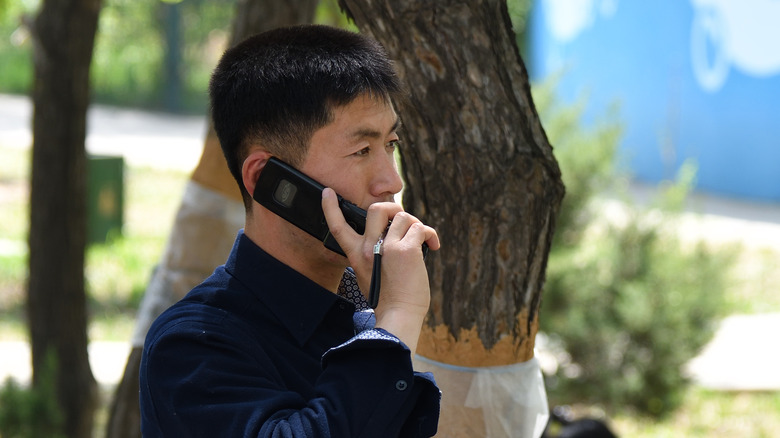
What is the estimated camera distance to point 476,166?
2.31m

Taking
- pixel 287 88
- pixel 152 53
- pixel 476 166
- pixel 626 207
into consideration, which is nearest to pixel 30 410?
pixel 476 166

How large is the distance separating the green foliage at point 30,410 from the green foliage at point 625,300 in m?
3.22

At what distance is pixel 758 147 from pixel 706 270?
21.0 feet

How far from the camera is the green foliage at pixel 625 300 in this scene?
20.6 ft

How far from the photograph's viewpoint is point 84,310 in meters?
4.98

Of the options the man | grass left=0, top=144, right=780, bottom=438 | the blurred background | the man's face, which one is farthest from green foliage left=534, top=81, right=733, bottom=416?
the man's face

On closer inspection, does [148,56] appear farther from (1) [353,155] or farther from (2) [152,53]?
(1) [353,155]

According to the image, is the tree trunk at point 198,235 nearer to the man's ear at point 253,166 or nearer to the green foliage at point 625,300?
the man's ear at point 253,166

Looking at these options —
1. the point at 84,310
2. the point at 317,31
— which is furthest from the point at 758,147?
the point at 317,31

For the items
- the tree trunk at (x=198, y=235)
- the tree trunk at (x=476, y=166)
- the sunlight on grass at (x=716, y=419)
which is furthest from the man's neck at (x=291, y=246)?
the sunlight on grass at (x=716, y=419)

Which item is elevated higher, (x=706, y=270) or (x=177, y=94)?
(x=177, y=94)

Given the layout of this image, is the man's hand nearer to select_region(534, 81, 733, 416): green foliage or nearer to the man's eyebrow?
the man's eyebrow

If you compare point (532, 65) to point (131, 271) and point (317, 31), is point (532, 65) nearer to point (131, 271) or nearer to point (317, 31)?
point (131, 271)

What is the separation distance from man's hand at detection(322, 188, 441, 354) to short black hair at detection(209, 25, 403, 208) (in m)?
0.18
